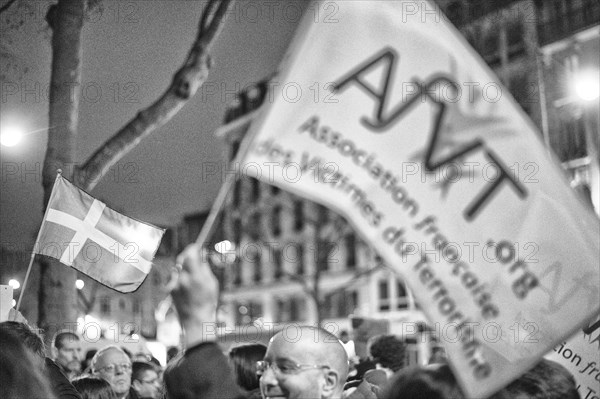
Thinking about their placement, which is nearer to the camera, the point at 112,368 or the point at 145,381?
the point at 112,368

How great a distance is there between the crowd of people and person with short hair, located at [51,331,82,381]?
2.37m

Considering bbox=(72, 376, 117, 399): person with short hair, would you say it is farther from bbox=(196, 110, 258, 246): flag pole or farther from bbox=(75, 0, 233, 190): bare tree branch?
bbox=(75, 0, 233, 190): bare tree branch

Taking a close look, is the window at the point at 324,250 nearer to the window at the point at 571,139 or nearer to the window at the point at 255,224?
the window at the point at 571,139

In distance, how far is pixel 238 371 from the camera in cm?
470

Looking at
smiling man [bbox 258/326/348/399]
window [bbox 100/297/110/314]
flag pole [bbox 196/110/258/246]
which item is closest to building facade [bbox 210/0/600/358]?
window [bbox 100/297/110/314]

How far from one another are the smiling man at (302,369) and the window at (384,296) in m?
40.4

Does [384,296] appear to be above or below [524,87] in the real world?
below

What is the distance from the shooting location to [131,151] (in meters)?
10.2

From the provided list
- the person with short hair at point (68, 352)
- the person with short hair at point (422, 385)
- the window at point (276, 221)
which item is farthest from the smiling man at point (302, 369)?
the window at point (276, 221)

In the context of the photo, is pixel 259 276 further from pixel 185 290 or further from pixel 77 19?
pixel 185 290

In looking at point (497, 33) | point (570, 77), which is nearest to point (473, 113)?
Result: point (570, 77)

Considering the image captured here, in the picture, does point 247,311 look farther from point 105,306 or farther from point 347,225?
point 347,225

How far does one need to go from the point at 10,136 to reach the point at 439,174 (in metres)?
7.58

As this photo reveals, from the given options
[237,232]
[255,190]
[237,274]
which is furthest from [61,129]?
[237,274]
